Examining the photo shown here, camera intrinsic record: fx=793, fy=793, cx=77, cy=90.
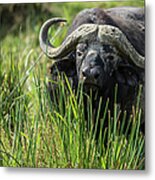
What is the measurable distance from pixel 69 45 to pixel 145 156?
629 millimetres

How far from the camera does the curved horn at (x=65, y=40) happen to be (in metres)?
3.71

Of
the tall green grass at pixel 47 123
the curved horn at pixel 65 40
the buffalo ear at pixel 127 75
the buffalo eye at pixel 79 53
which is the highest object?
the curved horn at pixel 65 40

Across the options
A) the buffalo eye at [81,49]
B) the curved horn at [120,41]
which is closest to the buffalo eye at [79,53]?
the buffalo eye at [81,49]

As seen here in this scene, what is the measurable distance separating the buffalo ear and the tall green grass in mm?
73

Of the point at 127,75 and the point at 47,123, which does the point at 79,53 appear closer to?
the point at 127,75

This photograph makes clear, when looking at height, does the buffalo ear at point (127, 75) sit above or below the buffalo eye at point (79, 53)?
below

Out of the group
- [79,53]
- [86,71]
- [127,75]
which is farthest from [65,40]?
[127,75]

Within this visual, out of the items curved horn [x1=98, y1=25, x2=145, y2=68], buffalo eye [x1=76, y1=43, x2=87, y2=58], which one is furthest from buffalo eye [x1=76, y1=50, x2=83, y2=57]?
curved horn [x1=98, y1=25, x2=145, y2=68]

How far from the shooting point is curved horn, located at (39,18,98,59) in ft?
12.2

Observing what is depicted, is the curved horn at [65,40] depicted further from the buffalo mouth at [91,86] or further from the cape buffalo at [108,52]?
the buffalo mouth at [91,86]

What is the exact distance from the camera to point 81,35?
3.71 meters

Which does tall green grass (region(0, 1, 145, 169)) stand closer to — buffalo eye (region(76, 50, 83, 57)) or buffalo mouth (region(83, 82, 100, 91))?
buffalo mouth (region(83, 82, 100, 91))

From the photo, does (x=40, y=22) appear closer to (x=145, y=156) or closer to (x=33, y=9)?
(x=33, y=9)

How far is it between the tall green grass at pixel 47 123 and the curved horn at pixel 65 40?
0.20 feet
